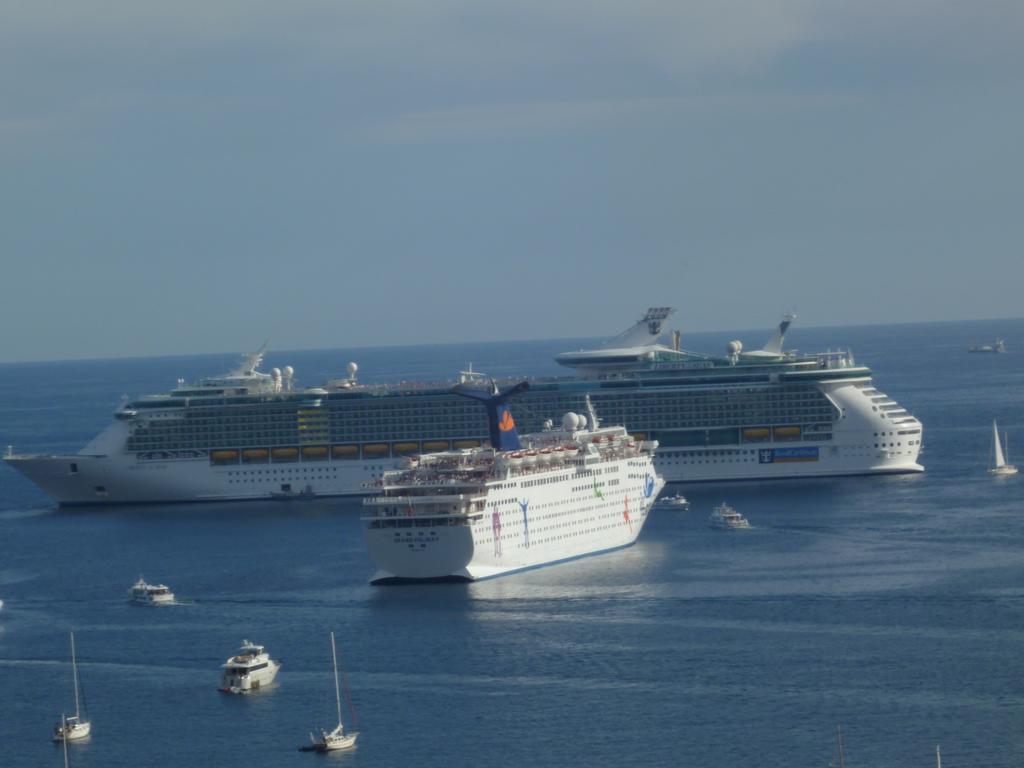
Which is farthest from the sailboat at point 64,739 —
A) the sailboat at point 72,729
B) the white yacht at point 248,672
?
the white yacht at point 248,672

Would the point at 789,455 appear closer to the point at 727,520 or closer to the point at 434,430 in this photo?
the point at 434,430

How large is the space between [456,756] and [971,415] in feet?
275

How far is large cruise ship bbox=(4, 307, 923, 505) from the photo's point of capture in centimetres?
8981

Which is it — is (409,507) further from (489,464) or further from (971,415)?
(971,415)

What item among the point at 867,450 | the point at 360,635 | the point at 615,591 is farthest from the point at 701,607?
the point at 867,450

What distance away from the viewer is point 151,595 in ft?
203

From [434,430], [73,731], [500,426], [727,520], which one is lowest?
[73,731]

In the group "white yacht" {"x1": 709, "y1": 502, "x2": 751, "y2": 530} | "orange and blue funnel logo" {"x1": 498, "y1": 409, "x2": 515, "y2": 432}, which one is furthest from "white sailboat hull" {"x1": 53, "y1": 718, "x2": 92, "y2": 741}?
"white yacht" {"x1": 709, "y1": 502, "x2": 751, "y2": 530}

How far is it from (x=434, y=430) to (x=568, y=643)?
39177mm

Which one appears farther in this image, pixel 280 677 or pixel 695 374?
pixel 695 374

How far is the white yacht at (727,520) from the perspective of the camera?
73188 millimetres

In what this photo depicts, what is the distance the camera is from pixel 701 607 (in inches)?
2266

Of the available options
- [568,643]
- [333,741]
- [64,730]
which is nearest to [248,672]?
[64,730]

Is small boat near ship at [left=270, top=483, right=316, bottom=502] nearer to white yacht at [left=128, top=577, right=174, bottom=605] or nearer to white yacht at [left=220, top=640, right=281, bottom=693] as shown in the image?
white yacht at [left=128, top=577, right=174, bottom=605]
